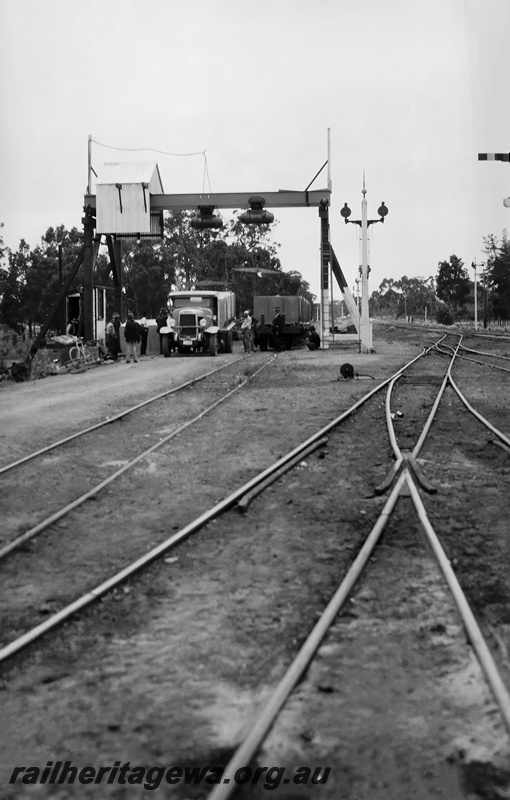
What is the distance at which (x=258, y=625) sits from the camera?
4.84m

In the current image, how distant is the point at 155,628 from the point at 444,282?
124 metres

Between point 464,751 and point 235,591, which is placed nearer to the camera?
point 464,751

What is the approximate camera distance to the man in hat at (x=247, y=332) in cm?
3491

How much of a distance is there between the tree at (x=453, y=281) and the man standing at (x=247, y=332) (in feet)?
293

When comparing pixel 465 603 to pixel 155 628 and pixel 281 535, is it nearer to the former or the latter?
pixel 155 628

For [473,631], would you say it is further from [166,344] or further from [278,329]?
[278,329]

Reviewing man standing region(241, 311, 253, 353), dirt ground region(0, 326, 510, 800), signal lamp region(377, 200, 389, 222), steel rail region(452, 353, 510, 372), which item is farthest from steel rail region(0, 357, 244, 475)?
man standing region(241, 311, 253, 353)

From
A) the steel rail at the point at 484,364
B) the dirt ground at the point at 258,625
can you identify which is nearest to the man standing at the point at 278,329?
the steel rail at the point at 484,364

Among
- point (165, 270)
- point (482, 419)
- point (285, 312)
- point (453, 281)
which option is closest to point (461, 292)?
point (453, 281)

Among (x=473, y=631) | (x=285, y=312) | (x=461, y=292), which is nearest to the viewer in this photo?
(x=473, y=631)

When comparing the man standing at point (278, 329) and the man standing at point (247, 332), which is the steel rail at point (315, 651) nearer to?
the man standing at point (247, 332)

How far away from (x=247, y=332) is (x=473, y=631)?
31.4 m

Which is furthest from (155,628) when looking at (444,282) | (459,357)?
(444,282)

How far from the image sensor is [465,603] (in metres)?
4.89
